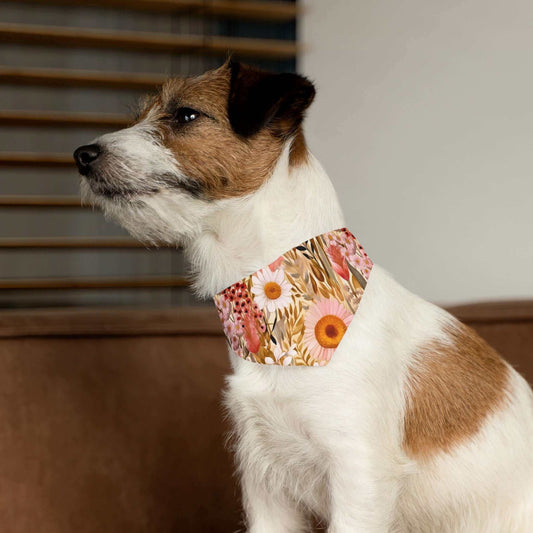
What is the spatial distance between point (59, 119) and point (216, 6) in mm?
893

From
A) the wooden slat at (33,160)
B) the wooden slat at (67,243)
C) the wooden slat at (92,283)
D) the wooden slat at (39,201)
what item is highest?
the wooden slat at (33,160)

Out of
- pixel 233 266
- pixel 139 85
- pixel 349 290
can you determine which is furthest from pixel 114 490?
pixel 139 85

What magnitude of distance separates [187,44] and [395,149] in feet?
4.54

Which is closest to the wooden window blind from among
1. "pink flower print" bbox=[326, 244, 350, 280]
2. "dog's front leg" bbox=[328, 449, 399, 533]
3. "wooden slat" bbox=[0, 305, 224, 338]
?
"wooden slat" bbox=[0, 305, 224, 338]

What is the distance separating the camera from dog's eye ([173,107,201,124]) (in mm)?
1129

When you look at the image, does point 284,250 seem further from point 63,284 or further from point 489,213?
point 63,284

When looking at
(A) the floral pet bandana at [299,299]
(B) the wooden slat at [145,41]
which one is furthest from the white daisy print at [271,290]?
(B) the wooden slat at [145,41]

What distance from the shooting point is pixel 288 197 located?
1.09m

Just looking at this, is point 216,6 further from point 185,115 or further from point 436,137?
point 185,115

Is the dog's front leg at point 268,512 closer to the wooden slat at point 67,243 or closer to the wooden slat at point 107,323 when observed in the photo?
the wooden slat at point 107,323

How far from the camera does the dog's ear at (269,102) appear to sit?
1.07 metres

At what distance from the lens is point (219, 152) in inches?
43.0

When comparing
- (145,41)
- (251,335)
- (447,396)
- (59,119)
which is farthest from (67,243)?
(447,396)

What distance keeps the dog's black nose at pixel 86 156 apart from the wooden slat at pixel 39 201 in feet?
7.48
